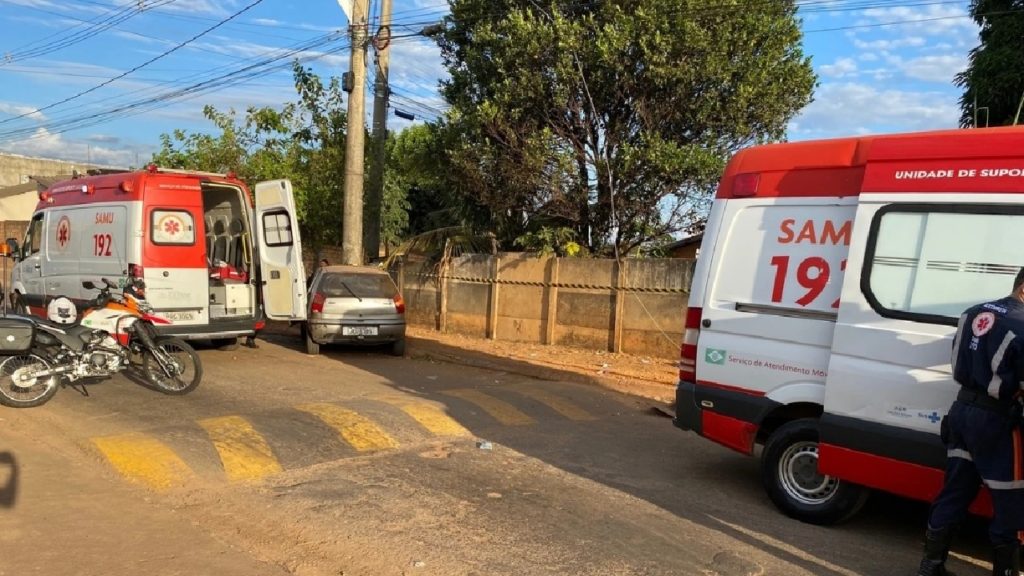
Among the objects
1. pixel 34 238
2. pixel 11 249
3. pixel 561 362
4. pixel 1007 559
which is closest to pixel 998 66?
pixel 561 362

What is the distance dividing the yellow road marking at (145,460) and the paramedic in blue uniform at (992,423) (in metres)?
4.96

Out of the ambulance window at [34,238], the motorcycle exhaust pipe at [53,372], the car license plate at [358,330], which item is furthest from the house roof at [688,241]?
the ambulance window at [34,238]

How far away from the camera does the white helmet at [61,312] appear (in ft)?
25.7

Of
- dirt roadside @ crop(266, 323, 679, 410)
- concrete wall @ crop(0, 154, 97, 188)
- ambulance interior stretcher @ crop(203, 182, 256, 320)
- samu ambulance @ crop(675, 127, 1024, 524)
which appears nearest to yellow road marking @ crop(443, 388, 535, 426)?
dirt roadside @ crop(266, 323, 679, 410)

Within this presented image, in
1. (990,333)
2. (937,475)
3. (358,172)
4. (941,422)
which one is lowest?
(937,475)

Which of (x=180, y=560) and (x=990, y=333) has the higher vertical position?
(x=990, y=333)

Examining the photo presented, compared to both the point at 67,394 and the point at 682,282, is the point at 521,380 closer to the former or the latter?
the point at 682,282

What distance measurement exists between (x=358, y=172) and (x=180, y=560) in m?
11.4

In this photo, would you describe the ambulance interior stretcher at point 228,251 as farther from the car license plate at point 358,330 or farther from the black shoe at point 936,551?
the black shoe at point 936,551

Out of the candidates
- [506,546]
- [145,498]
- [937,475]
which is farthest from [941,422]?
[145,498]

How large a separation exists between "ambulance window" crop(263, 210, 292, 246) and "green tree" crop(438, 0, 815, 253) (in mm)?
3780

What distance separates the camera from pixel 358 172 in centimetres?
1475

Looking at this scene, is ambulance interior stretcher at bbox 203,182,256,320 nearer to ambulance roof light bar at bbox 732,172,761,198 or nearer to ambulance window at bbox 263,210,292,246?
ambulance window at bbox 263,210,292,246

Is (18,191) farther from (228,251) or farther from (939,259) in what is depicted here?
(939,259)
